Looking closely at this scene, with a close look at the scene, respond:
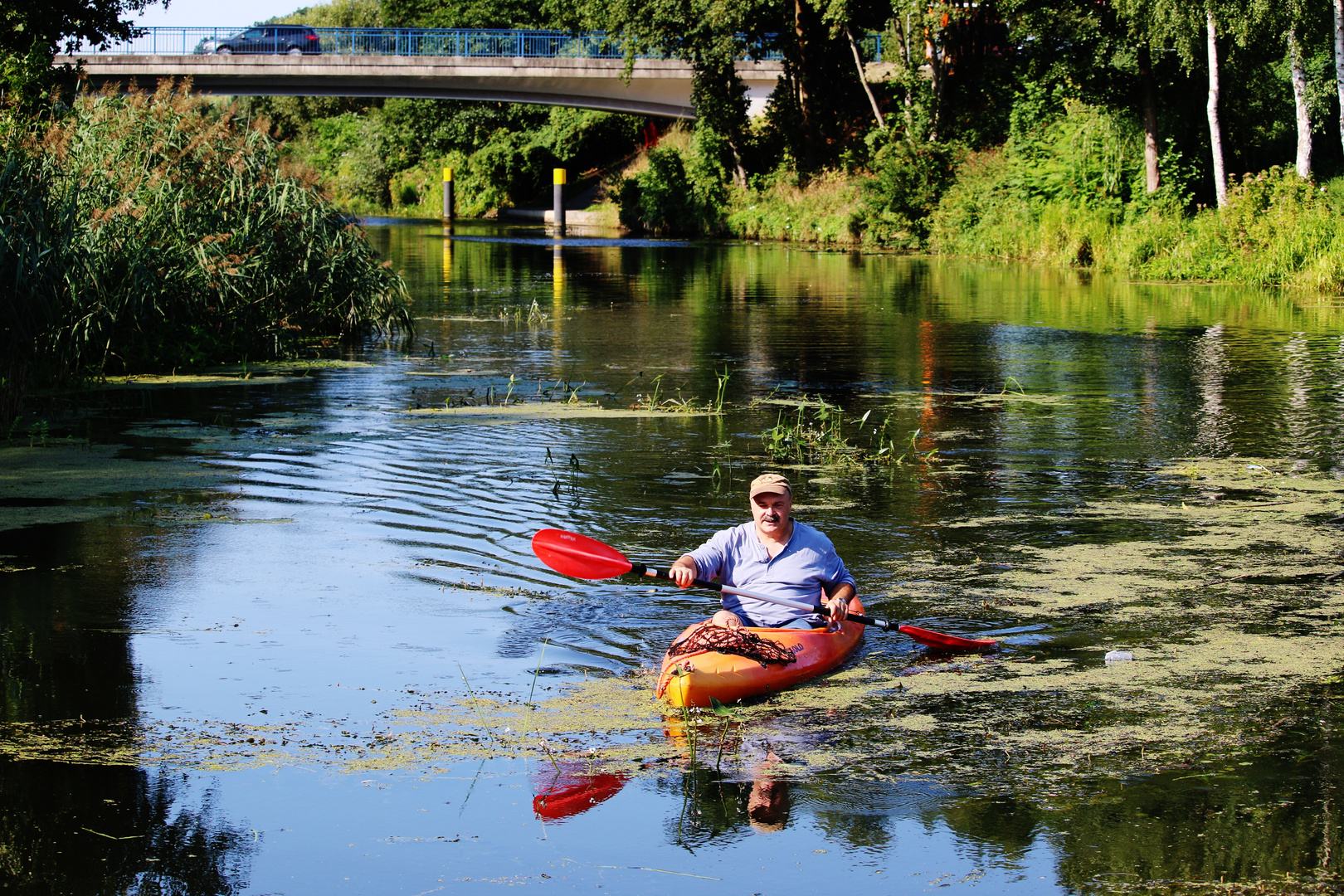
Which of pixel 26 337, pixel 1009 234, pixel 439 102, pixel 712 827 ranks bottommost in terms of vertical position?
pixel 712 827

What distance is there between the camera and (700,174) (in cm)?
5256

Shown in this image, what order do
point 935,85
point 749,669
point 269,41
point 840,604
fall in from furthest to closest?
1. point 269,41
2. point 935,85
3. point 840,604
4. point 749,669

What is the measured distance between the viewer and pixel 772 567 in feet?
23.5

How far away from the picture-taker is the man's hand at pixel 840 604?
270 inches

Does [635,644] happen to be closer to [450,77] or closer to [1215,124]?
[1215,124]

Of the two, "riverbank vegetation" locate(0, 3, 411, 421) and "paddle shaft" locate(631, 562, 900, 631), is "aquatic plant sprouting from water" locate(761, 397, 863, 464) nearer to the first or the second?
"paddle shaft" locate(631, 562, 900, 631)

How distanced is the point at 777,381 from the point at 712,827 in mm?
11252

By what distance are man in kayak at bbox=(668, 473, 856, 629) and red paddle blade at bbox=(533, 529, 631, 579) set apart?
18.5 inches

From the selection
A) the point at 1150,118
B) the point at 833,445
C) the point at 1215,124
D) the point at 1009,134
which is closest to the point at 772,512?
the point at 833,445

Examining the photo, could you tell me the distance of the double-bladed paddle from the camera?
6953 millimetres

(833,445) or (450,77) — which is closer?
(833,445)

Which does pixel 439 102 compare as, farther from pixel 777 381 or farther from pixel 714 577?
pixel 714 577

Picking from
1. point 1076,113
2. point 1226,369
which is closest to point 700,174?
point 1076,113

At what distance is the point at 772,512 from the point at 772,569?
13.0 inches
